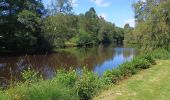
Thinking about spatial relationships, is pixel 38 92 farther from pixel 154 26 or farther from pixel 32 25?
pixel 32 25

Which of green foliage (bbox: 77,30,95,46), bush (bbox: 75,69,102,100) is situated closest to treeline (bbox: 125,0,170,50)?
bush (bbox: 75,69,102,100)

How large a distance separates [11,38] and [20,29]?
6.80ft

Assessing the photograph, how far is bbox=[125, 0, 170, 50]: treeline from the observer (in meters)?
29.2

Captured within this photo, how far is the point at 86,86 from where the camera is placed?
9078mm

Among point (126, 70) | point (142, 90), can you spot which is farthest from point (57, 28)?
point (142, 90)

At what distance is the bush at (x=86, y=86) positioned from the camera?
29.4ft

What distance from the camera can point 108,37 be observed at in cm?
11794

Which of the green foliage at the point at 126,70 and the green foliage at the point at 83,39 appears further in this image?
the green foliage at the point at 83,39

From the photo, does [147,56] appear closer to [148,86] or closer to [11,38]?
[148,86]

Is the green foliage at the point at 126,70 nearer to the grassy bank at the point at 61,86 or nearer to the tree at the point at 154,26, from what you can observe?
the grassy bank at the point at 61,86

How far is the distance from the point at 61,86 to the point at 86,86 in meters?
1.16

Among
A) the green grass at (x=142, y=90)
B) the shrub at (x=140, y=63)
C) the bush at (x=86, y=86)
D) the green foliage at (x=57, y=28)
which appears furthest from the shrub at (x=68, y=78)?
the green foliage at (x=57, y=28)

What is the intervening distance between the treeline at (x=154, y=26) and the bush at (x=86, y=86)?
68.5 feet

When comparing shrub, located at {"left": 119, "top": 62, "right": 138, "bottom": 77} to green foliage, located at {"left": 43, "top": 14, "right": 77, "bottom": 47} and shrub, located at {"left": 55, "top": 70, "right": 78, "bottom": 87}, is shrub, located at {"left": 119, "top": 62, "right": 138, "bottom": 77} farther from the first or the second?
green foliage, located at {"left": 43, "top": 14, "right": 77, "bottom": 47}
